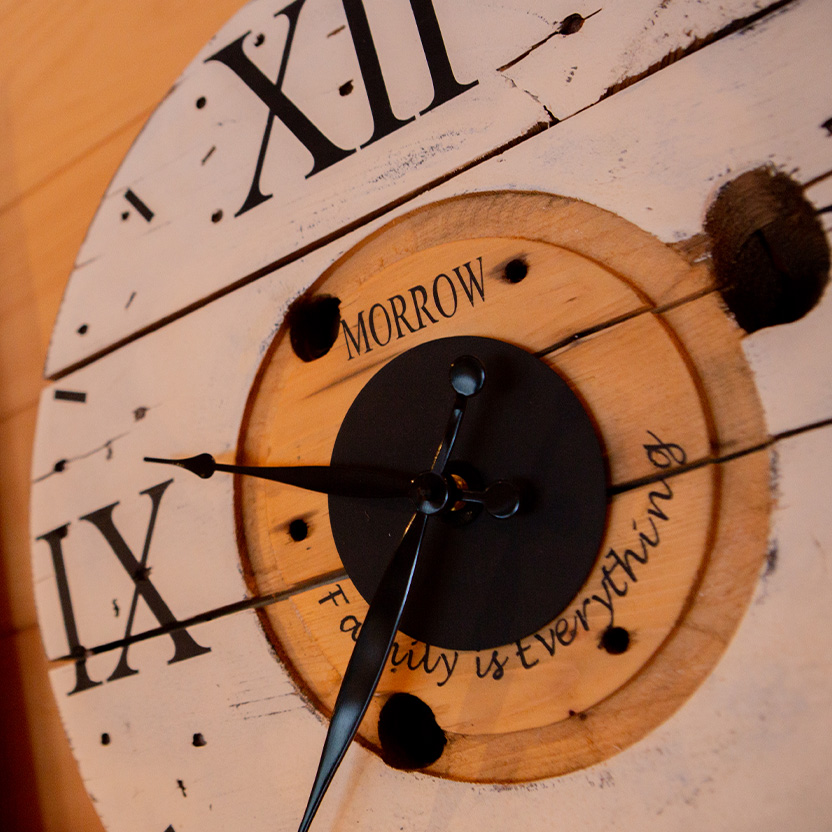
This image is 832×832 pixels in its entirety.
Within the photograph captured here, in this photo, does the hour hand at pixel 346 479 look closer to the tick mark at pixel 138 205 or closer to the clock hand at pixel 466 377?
the clock hand at pixel 466 377

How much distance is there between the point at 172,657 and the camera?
2.48 ft

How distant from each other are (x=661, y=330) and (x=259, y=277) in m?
0.43

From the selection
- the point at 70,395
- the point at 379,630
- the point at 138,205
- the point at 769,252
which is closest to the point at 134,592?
the point at 70,395

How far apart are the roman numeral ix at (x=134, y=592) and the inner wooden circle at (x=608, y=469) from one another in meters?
0.13

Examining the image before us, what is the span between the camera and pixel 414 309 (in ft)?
2.17

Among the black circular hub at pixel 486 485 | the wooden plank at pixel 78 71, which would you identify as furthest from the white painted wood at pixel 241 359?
the wooden plank at pixel 78 71

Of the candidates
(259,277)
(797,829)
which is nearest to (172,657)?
(259,277)

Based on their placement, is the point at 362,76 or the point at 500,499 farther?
the point at 362,76

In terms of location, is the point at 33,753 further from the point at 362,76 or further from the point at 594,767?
the point at 362,76

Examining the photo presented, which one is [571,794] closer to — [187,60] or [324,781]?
[324,781]

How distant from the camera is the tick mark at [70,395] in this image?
34.4 inches

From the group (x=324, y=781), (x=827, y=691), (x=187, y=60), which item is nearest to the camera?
(x=827, y=691)

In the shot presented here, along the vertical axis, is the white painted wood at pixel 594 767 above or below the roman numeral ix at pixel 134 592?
below

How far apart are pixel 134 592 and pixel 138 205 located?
1.58ft
